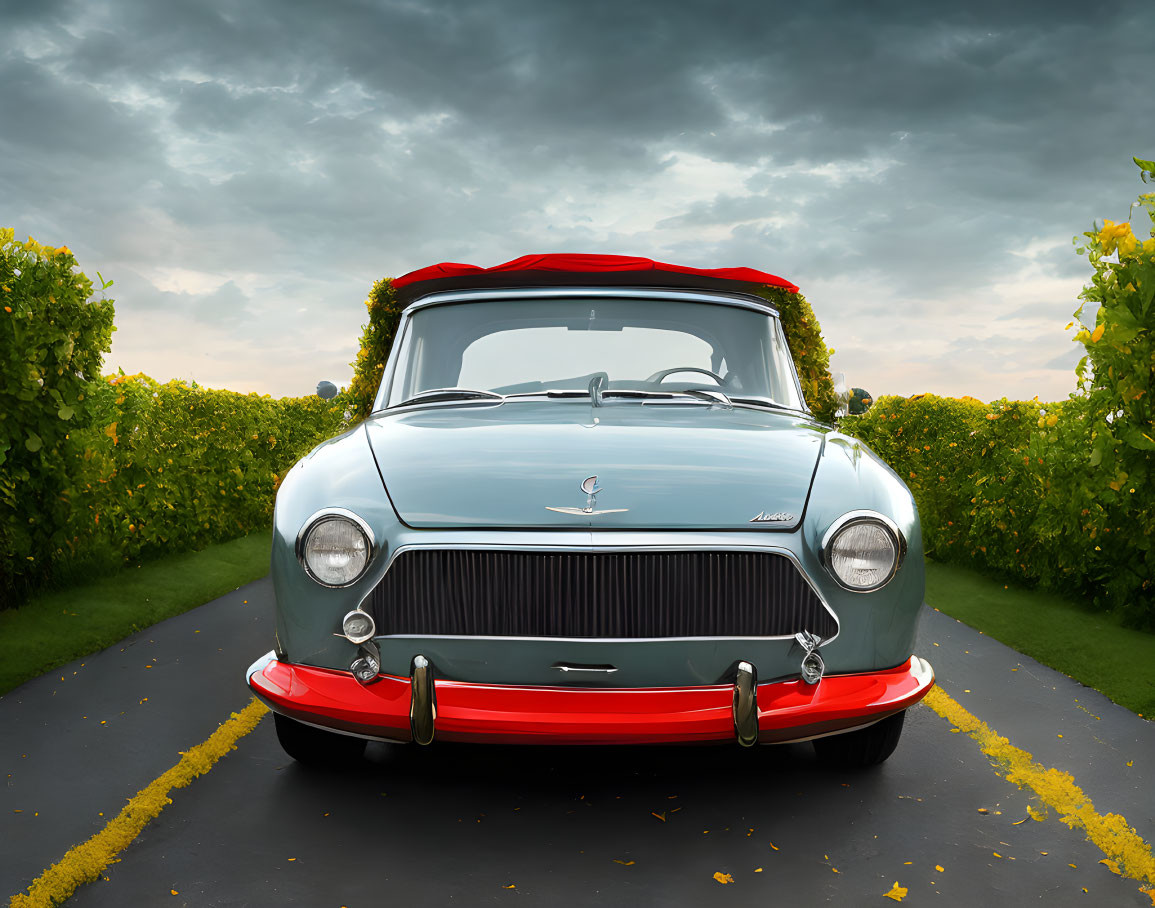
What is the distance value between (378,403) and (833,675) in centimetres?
236

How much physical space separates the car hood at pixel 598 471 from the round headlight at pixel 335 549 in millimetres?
150

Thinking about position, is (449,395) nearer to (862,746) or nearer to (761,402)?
(761,402)

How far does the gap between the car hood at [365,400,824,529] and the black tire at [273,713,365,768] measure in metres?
1.11

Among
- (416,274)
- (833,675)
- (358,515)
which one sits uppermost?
(416,274)

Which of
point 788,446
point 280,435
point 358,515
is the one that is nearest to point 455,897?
point 358,515

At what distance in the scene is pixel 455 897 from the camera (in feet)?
8.84

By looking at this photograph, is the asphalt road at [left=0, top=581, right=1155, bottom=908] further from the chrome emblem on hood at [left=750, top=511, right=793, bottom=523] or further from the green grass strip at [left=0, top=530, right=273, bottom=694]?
the chrome emblem on hood at [left=750, top=511, right=793, bottom=523]

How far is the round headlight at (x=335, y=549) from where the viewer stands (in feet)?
9.48

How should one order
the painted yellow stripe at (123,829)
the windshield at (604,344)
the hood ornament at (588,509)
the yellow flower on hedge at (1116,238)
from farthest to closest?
1. the yellow flower on hedge at (1116,238)
2. the windshield at (604,344)
3. the hood ornament at (588,509)
4. the painted yellow stripe at (123,829)

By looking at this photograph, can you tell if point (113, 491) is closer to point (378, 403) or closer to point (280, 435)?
point (280, 435)

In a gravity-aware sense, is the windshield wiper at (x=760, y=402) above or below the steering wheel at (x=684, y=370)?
below

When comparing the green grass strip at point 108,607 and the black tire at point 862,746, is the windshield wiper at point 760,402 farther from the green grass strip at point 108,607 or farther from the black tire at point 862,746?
the green grass strip at point 108,607

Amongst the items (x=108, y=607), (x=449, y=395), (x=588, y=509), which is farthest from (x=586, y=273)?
(x=108, y=607)

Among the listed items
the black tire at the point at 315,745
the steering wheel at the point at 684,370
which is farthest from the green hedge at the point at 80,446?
the black tire at the point at 315,745
